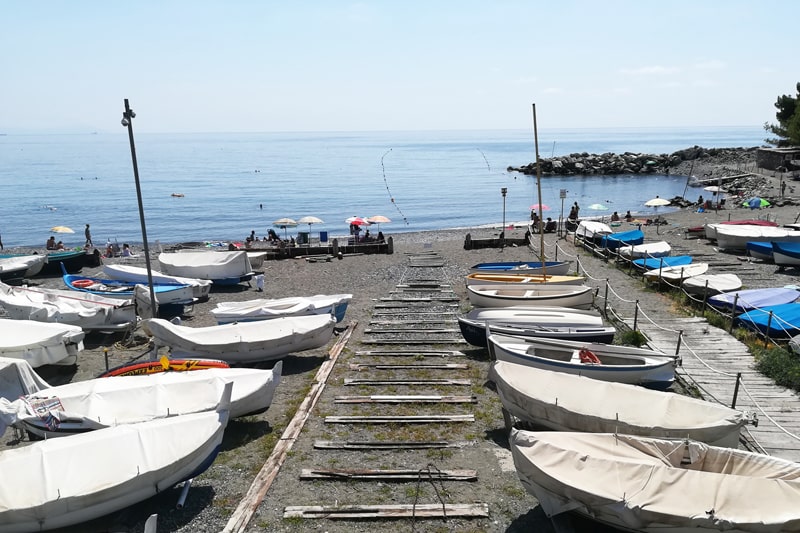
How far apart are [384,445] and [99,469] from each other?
5.33 m

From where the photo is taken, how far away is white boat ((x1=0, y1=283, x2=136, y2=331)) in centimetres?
2048

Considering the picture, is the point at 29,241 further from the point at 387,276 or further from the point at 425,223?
the point at 387,276

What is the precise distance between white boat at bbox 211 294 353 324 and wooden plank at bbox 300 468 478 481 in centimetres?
920

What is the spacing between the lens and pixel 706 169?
101312mm

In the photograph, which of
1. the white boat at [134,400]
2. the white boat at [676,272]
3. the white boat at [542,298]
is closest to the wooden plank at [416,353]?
the white boat at [542,298]

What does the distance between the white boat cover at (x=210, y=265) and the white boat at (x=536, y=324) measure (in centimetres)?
1334

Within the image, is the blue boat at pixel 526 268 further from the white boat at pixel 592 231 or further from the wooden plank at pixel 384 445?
the wooden plank at pixel 384 445

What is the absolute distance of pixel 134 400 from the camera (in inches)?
503

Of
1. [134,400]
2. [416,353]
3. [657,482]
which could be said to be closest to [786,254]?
[416,353]

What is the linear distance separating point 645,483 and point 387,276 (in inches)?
852

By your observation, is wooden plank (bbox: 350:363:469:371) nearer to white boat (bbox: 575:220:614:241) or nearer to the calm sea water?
white boat (bbox: 575:220:614:241)

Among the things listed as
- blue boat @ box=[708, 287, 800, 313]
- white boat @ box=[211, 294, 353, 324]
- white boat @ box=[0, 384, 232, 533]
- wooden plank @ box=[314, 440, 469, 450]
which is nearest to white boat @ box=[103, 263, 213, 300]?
white boat @ box=[211, 294, 353, 324]

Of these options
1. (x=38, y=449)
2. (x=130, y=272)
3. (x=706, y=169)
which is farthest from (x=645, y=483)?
(x=706, y=169)

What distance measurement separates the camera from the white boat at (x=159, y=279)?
82.6ft
